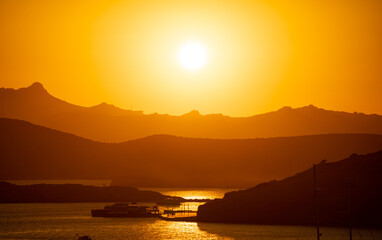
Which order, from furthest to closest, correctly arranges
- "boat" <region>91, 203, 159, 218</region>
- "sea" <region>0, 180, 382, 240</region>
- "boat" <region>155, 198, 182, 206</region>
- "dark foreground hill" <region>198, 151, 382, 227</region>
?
"boat" <region>155, 198, 182, 206</region>, "boat" <region>91, 203, 159, 218</region>, "dark foreground hill" <region>198, 151, 382, 227</region>, "sea" <region>0, 180, 382, 240</region>

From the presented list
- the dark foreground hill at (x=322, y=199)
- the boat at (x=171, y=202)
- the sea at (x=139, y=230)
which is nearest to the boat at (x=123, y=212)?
the sea at (x=139, y=230)

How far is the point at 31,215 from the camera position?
14712 cm

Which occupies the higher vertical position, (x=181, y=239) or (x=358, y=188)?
(x=358, y=188)

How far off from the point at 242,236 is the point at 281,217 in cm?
1438

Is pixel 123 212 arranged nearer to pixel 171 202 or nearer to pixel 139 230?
pixel 171 202

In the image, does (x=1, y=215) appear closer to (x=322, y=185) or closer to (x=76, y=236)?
(x=76, y=236)

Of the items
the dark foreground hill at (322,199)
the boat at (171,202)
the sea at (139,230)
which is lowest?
the sea at (139,230)

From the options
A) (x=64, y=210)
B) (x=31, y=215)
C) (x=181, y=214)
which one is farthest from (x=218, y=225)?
(x=64, y=210)

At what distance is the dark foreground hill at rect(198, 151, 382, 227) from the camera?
109938 millimetres

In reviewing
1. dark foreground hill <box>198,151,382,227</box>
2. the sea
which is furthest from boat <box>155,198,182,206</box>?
dark foreground hill <box>198,151,382,227</box>

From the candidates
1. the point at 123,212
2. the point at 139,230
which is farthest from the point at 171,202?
the point at 139,230

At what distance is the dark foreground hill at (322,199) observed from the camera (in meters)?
110

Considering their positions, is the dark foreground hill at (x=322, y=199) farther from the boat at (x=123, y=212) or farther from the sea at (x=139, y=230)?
the boat at (x=123, y=212)

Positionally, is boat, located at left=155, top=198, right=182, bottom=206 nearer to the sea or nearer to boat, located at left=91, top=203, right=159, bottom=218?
boat, located at left=91, top=203, right=159, bottom=218
